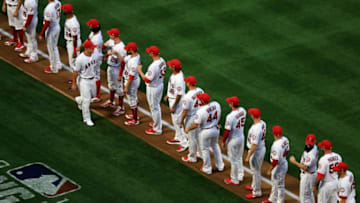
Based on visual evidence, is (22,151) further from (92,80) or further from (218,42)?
(218,42)

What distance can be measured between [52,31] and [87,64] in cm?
288

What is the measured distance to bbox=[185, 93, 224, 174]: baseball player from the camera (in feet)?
63.7

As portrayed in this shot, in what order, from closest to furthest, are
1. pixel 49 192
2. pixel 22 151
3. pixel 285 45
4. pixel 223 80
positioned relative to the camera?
pixel 49 192 → pixel 22 151 → pixel 223 80 → pixel 285 45

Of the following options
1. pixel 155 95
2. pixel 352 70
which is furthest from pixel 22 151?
pixel 352 70

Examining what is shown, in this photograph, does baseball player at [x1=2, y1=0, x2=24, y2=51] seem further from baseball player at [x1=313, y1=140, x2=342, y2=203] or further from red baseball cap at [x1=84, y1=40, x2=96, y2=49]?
baseball player at [x1=313, y1=140, x2=342, y2=203]

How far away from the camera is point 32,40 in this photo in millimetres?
24219

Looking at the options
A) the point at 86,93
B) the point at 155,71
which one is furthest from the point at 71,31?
the point at 155,71

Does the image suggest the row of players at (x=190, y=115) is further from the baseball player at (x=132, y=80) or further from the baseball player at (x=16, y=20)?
the baseball player at (x=16, y=20)

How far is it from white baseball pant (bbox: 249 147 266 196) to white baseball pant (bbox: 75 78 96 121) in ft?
15.3

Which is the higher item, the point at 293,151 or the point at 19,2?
the point at 19,2

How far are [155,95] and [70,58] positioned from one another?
365cm

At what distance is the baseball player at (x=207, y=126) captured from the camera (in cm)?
1941

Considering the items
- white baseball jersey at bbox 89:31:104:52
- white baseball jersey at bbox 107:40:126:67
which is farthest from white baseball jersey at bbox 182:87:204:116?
white baseball jersey at bbox 89:31:104:52

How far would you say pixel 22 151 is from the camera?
20.5 meters
